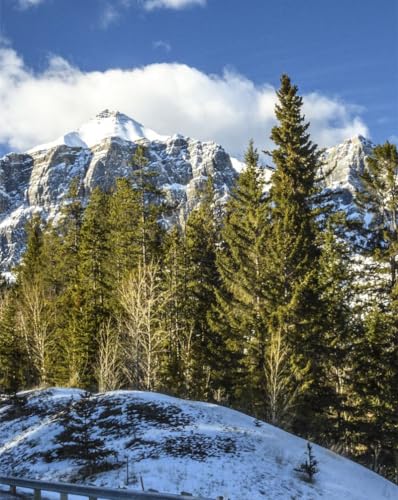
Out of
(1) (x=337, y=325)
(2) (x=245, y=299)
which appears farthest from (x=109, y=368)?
(1) (x=337, y=325)

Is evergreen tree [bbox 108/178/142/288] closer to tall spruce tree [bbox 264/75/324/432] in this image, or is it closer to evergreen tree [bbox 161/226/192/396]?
evergreen tree [bbox 161/226/192/396]

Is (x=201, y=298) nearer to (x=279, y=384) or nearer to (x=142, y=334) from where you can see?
(x=142, y=334)

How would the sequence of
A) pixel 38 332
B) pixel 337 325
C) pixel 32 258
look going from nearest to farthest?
pixel 337 325, pixel 38 332, pixel 32 258

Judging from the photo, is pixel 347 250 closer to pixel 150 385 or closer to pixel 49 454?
pixel 150 385

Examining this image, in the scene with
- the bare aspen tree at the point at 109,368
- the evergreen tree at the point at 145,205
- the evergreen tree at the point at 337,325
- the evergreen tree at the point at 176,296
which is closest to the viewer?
the evergreen tree at the point at 337,325

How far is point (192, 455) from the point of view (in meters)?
13.0

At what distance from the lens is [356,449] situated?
2486 cm

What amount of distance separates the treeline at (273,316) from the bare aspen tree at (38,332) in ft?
0.67

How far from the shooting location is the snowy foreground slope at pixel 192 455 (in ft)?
38.2

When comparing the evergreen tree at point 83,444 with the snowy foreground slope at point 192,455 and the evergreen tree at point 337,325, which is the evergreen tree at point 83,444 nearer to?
the snowy foreground slope at point 192,455

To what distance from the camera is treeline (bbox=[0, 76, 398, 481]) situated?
23906mm

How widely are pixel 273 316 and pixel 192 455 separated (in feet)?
40.0

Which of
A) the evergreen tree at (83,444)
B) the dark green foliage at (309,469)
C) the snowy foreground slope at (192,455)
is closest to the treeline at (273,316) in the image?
the snowy foreground slope at (192,455)

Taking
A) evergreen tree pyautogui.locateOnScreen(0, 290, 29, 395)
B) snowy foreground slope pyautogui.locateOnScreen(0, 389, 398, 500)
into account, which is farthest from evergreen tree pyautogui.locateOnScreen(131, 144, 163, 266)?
snowy foreground slope pyautogui.locateOnScreen(0, 389, 398, 500)
